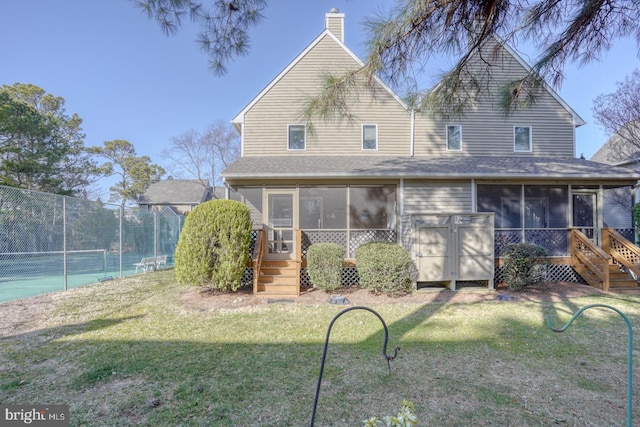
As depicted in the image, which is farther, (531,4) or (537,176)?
(537,176)

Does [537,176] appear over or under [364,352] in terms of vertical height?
over

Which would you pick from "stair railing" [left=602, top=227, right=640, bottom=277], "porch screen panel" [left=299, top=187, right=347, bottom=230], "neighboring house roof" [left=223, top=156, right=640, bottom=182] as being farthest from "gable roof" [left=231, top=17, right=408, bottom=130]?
"stair railing" [left=602, top=227, right=640, bottom=277]

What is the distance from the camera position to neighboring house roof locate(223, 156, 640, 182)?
308 inches

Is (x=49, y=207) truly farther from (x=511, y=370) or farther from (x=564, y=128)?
(x=564, y=128)

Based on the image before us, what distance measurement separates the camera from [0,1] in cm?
664

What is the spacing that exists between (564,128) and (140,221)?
15651 mm

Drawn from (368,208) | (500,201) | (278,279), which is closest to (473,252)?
(500,201)

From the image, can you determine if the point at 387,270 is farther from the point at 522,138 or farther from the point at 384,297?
the point at 522,138

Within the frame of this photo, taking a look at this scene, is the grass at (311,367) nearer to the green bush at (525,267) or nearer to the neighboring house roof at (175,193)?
the green bush at (525,267)

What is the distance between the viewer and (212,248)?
21.3 feet

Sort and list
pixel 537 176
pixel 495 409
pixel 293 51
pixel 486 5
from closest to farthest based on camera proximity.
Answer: pixel 495 409, pixel 486 5, pixel 537 176, pixel 293 51

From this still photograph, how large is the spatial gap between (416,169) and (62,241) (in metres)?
9.13

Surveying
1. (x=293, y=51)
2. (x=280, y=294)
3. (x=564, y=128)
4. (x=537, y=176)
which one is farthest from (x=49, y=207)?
(x=564, y=128)

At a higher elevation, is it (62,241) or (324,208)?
(324,208)
